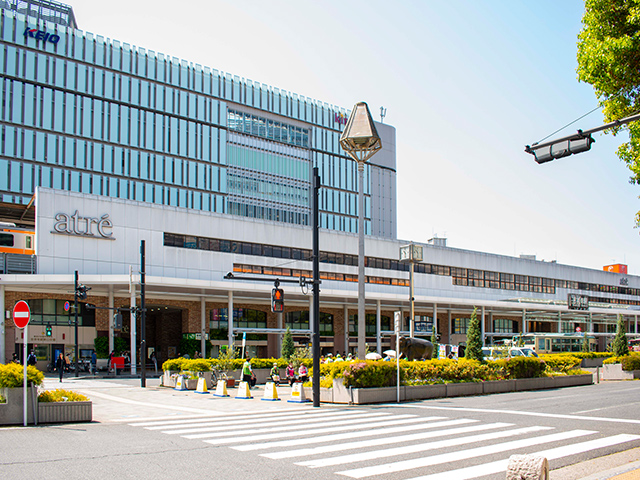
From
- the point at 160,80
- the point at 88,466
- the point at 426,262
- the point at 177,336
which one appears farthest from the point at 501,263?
the point at 88,466

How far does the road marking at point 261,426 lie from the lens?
14.1 m

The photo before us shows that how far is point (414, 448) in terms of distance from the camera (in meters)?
11.8

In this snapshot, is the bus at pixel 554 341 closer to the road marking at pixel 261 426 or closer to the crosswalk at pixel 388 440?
the road marking at pixel 261 426

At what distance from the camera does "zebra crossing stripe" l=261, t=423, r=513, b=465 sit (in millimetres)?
11289

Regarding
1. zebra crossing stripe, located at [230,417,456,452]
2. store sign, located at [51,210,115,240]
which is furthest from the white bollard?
store sign, located at [51,210,115,240]

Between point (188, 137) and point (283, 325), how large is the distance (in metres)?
35.9

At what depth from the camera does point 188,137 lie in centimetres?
8050

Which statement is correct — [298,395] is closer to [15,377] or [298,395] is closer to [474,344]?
[474,344]

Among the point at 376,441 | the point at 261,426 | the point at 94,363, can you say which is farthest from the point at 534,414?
the point at 94,363

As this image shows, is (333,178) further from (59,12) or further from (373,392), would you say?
(373,392)

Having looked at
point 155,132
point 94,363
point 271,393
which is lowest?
point 94,363

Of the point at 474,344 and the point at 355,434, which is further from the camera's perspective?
the point at 474,344

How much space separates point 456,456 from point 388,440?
2.06 metres

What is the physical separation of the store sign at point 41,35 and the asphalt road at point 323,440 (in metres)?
58.9
